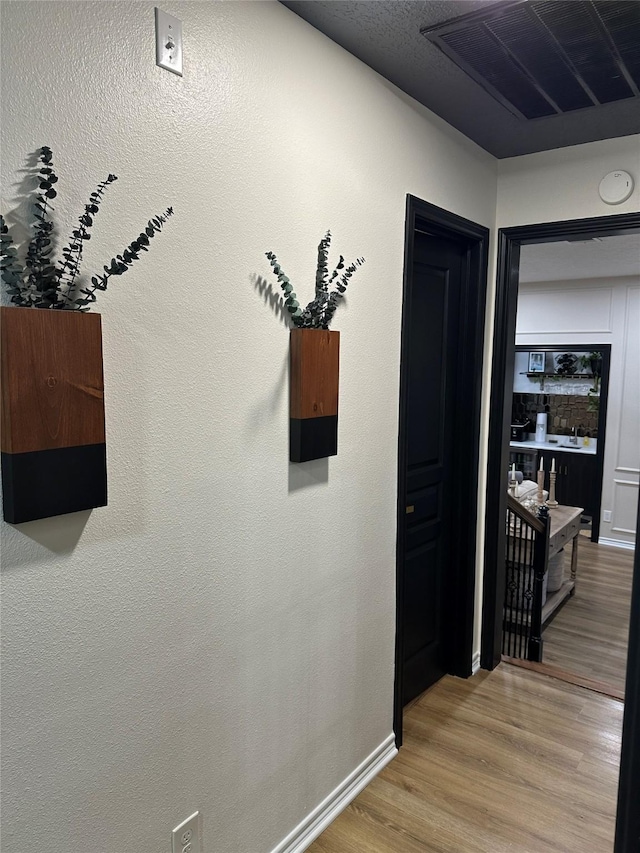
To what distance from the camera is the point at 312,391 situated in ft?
5.79

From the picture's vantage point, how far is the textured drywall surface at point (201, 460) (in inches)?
45.7

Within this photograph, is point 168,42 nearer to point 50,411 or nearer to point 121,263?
point 121,263

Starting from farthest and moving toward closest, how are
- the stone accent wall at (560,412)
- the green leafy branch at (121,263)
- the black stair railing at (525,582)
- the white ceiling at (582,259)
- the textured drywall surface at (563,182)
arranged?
the stone accent wall at (560,412)
the white ceiling at (582,259)
the black stair railing at (525,582)
the textured drywall surface at (563,182)
the green leafy branch at (121,263)

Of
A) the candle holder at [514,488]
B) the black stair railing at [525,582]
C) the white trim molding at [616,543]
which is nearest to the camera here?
the black stair railing at [525,582]

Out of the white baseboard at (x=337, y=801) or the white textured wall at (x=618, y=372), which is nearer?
the white baseboard at (x=337, y=801)

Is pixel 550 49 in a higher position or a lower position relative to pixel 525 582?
higher

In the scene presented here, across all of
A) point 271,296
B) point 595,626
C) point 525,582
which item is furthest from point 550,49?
point 595,626

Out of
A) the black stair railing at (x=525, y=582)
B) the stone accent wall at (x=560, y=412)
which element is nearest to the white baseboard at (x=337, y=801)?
the black stair railing at (x=525, y=582)

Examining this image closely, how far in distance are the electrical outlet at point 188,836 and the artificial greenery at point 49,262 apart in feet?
4.24

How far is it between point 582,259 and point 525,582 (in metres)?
2.79

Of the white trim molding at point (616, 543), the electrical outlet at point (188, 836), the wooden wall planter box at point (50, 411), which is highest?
the wooden wall planter box at point (50, 411)

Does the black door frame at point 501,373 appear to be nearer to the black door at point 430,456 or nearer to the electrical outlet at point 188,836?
the black door at point 430,456

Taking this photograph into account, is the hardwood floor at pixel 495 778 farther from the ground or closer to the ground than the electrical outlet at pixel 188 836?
closer to the ground

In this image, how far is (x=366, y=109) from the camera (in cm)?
197
